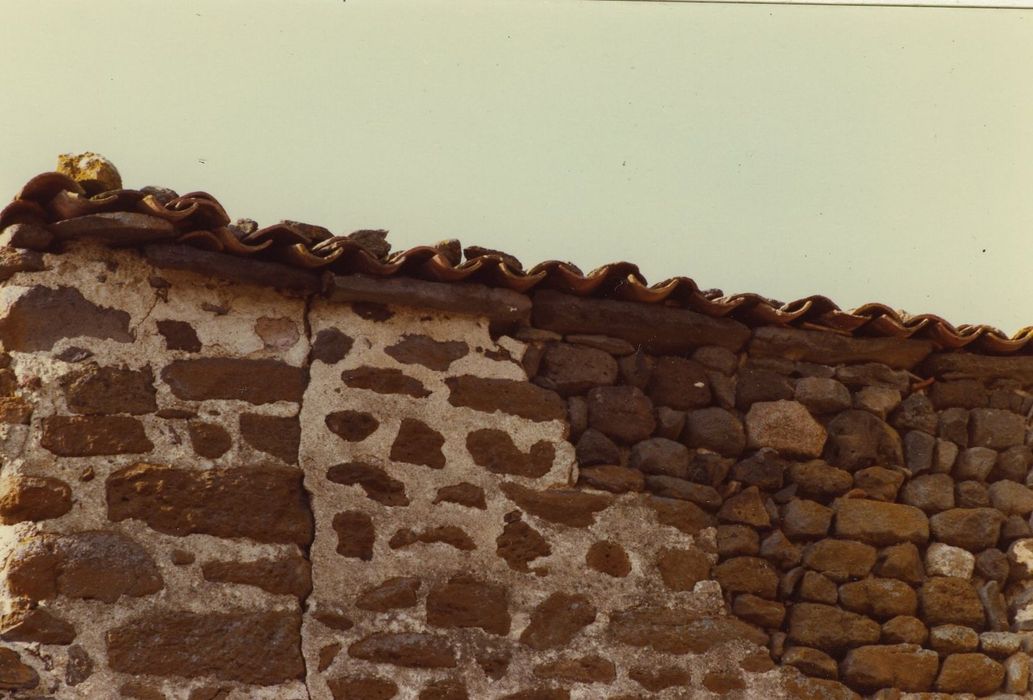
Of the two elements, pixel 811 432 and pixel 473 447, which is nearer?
pixel 473 447

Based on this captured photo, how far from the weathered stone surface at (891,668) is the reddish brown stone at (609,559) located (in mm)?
834

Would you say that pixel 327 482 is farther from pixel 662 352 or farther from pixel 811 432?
pixel 811 432

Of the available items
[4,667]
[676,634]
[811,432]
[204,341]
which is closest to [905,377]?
[811,432]

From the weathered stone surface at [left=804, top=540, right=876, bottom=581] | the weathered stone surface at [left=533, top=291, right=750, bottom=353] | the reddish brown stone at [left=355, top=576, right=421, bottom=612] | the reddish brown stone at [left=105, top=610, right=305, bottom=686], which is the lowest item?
the reddish brown stone at [left=105, top=610, right=305, bottom=686]

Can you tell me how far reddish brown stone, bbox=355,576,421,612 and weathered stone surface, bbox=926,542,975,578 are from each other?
72.5 inches

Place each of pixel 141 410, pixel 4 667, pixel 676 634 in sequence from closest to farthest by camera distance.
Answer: pixel 4 667
pixel 141 410
pixel 676 634

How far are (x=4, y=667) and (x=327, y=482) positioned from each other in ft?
3.48

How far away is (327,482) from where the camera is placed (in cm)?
385

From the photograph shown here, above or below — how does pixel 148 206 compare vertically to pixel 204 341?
above

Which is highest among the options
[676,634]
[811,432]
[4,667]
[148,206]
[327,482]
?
[148,206]

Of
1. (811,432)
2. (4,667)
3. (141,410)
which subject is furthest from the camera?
(811,432)

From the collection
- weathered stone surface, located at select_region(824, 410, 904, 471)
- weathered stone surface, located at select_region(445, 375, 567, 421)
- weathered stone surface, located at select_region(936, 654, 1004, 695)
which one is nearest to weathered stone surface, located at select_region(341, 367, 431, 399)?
weathered stone surface, located at select_region(445, 375, 567, 421)

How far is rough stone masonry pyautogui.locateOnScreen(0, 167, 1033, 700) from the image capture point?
141 inches

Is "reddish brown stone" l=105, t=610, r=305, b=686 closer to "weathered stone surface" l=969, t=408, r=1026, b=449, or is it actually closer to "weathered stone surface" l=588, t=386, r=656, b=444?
"weathered stone surface" l=588, t=386, r=656, b=444
